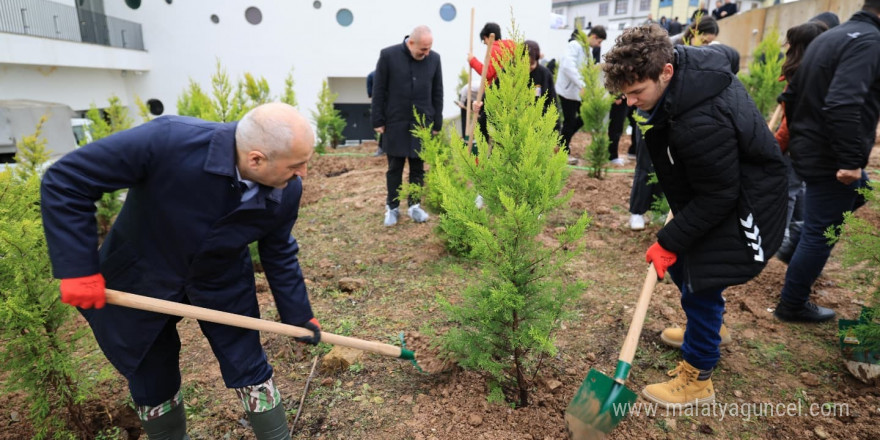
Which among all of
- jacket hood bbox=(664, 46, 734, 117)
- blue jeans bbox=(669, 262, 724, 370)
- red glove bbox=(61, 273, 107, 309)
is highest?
Result: jacket hood bbox=(664, 46, 734, 117)

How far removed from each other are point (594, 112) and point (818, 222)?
4020 mm

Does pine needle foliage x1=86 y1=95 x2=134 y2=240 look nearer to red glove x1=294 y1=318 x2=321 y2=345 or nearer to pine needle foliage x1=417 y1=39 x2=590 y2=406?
red glove x1=294 y1=318 x2=321 y2=345

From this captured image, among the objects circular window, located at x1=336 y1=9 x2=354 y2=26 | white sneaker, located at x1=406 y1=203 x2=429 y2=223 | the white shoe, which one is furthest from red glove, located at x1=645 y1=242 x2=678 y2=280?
circular window, located at x1=336 y1=9 x2=354 y2=26

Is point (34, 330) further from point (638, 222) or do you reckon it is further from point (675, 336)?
point (638, 222)

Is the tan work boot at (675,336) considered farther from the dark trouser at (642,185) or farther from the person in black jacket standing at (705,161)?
the dark trouser at (642,185)

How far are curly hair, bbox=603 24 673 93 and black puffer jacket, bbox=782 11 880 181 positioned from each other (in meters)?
1.53

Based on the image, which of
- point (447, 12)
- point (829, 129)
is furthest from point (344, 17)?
point (829, 129)

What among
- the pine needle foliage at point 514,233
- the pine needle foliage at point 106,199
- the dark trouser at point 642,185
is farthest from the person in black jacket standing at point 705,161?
the pine needle foliage at point 106,199

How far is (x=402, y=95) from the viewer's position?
5.29 meters

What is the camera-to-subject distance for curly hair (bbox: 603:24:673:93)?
205 cm

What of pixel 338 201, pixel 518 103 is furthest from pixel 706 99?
pixel 338 201

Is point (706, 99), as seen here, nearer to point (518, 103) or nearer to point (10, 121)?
point (518, 103)

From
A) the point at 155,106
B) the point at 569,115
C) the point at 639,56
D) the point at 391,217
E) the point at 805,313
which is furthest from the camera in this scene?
the point at 155,106

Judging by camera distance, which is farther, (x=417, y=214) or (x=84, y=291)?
(x=417, y=214)
